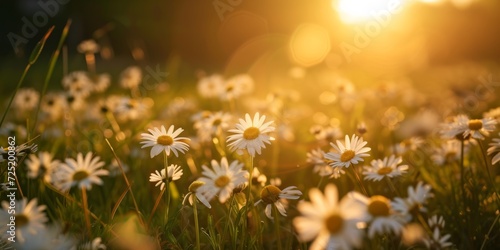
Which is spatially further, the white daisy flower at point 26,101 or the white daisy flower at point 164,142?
the white daisy flower at point 26,101

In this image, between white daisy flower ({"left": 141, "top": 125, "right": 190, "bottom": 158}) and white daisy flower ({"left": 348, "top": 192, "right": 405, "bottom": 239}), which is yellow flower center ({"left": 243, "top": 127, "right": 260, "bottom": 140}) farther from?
white daisy flower ({"left": 348, "top": 192, "right": 405, "bottom": 239})

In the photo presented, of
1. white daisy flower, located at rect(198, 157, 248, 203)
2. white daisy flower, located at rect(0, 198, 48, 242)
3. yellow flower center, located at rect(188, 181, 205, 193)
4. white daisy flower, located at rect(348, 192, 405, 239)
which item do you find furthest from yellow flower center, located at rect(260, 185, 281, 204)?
white daisy flower, located at rect(0, 198, 48, 242)

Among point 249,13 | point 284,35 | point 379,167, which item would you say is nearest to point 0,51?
point 249,13

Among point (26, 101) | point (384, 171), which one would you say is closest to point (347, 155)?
point (384, 171)

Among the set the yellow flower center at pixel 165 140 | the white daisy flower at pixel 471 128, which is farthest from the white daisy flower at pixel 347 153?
the yellow flower center at pixel 165 140

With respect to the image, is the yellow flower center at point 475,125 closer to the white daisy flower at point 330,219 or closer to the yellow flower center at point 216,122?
the white daisy flower at point 330,219

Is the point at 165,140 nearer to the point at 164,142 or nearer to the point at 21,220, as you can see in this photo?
the point at 164,142
